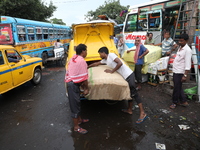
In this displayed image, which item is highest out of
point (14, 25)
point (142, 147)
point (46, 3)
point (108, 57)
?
point (46, 3)

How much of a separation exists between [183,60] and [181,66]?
0.50 ft

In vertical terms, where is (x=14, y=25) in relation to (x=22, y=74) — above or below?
above

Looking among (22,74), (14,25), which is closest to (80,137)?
(22,74)

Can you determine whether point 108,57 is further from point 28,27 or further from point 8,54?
point 28,27

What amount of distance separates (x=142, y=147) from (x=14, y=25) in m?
8.52

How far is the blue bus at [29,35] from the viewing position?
25.9 feet

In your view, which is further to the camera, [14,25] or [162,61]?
[14,25]

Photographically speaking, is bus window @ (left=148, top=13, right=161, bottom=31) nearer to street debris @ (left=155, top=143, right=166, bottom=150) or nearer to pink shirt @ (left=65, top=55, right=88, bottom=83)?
pink shirt @ (left=65, top=55, right=88, bottom=83)

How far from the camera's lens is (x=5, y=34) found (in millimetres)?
7934

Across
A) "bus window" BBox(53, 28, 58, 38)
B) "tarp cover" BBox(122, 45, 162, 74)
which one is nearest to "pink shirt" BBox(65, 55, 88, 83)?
"tarp cover" BBox(122, 45, 162, 74)

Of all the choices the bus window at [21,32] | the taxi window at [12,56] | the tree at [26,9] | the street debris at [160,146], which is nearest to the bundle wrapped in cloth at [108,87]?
the street debris at [160,146]

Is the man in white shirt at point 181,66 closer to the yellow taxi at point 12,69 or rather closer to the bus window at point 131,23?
the yellow taxi at point 12,69

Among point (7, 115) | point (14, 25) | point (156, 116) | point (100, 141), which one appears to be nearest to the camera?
point (100, 141)

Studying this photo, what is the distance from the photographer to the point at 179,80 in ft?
12.4
